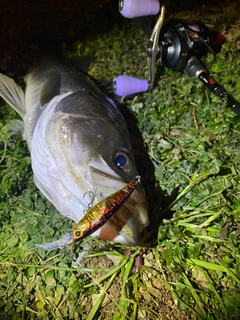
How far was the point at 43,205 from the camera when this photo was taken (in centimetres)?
253

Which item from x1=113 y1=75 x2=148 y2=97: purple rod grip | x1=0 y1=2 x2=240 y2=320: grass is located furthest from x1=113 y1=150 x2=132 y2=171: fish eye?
x1=113 y1=75 x2=148 y2=97: purple rod grip

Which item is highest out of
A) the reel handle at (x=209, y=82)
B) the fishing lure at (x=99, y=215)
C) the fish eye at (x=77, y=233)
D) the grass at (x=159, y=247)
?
the reel handle at (x=209, y=82)

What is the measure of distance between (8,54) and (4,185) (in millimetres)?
1897

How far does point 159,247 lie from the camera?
2.36m

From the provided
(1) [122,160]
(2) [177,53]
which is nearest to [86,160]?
(1) [122,160]

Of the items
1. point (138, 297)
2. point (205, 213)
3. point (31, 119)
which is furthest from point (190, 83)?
point (138, 297)

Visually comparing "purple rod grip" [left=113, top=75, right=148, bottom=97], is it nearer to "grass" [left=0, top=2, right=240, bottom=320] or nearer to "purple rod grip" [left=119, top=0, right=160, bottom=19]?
"grass" [left=0, top=2, right=240, bottom=320]

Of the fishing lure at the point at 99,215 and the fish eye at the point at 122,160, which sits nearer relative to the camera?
the fishing lure at the point at 99,215

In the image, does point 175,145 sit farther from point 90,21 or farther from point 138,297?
point 90,21

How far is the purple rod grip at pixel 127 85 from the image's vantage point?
298cm

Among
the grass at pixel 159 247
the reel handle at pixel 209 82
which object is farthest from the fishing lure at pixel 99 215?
the reel handle at pixel 209 82

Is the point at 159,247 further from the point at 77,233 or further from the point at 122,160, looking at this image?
the point at 77,233

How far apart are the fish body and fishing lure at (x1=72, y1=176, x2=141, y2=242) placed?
0.16 meters

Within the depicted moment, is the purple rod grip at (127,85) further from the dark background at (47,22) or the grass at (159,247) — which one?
the dark background at (47,22)
